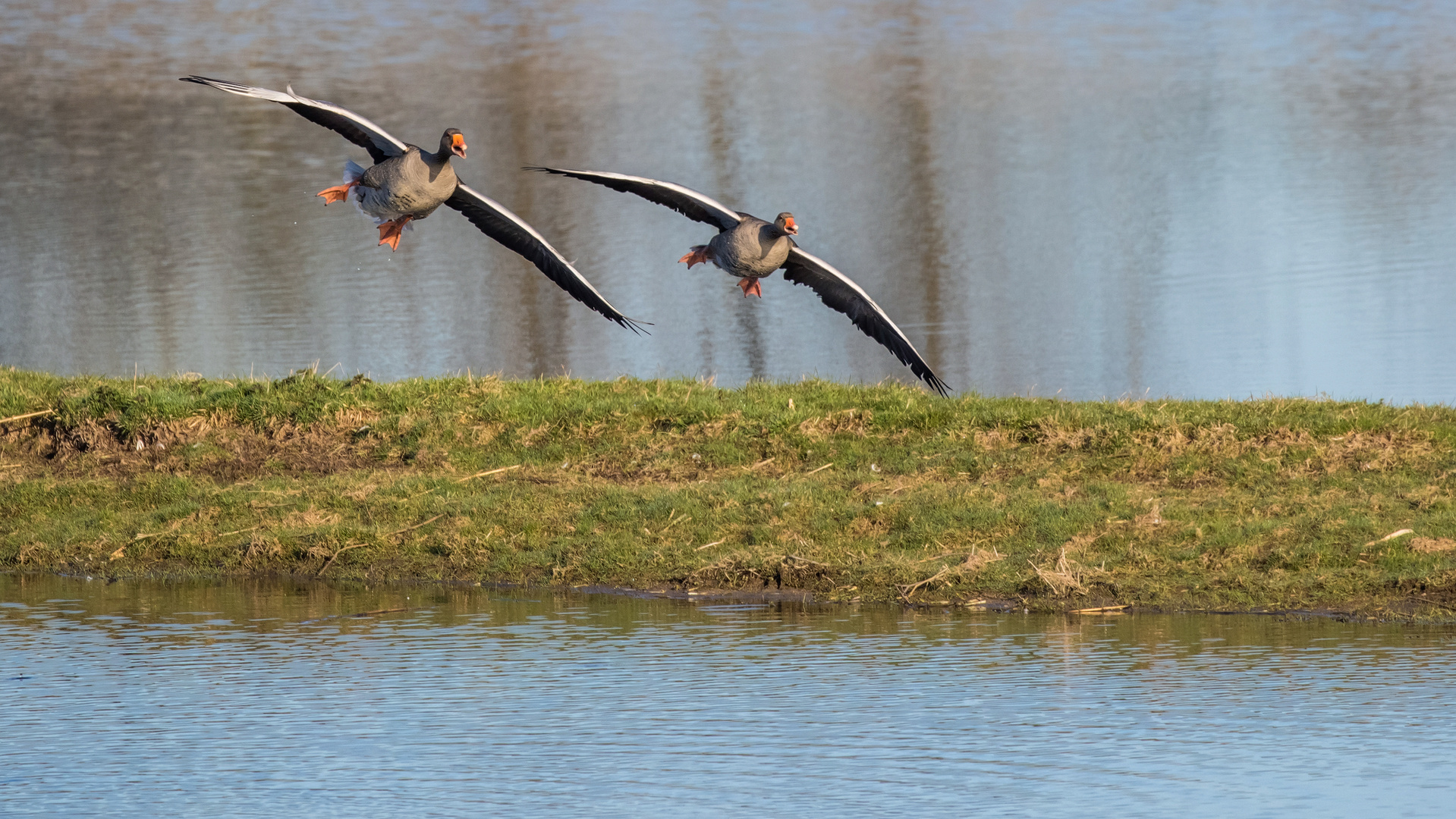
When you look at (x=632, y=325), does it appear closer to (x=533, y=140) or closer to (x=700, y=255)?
(x=700, y=255)

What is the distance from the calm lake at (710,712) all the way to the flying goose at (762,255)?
276cm

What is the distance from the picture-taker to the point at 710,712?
27.0ft

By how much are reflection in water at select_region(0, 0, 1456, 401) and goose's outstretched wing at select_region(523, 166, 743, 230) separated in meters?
6.88

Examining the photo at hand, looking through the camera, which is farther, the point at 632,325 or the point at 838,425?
the point at 632,325

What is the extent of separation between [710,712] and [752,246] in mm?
4690

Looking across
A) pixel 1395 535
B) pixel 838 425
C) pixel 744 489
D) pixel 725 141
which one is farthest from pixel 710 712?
pixel 725 141

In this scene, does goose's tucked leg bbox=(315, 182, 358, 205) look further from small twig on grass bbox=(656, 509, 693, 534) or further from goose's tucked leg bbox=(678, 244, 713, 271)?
small twig on grass bbox=(656, 509, 693, 534)

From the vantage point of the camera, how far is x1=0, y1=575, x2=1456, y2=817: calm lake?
7152 mm

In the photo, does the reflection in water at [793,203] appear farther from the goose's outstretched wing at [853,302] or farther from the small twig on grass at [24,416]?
the small twig on grass at [24,416]

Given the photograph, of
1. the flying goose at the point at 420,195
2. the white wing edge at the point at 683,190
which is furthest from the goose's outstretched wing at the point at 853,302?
the flying goose at the point at 420,195

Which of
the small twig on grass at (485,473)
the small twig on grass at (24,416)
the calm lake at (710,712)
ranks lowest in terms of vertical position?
the calm lake at (710,712)

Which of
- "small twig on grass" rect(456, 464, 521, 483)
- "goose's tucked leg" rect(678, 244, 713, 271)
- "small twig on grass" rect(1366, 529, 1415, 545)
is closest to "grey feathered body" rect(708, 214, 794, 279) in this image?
"goose's tucked leg" rect(678, 244, 713, 271)

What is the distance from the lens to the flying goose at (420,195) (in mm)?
11594

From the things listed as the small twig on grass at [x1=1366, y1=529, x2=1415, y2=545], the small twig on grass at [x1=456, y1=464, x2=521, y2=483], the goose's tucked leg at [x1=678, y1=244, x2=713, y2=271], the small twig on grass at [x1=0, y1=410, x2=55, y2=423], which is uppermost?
the goose's tucked leg at [x1=678, y1=244, x2=713, y2=271]
